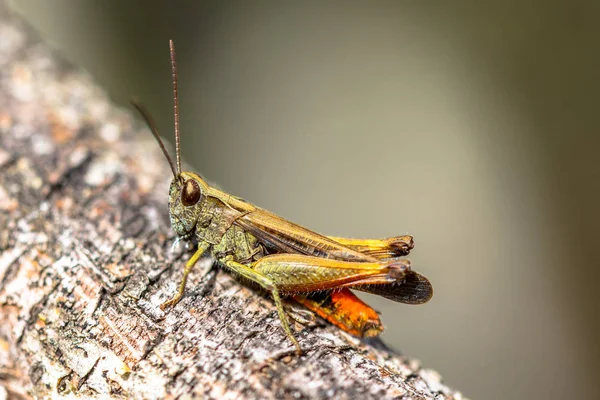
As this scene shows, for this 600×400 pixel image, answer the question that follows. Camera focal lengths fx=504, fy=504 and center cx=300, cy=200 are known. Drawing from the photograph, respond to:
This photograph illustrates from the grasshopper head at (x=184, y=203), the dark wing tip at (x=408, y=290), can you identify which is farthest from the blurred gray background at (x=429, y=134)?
the grasshopper head at (x=184, y=203)

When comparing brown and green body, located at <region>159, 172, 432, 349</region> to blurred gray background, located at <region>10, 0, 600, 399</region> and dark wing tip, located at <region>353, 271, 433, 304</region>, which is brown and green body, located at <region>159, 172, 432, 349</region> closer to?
dark wing tip, located at <region>353, 271, 433, 304</region>

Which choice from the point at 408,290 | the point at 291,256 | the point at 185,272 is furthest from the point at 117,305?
the point at 408,290

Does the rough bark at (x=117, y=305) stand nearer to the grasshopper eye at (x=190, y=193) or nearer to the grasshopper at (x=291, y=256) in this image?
the grasshopper at (x=291, y=256)

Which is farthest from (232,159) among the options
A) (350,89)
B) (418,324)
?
(418,324)

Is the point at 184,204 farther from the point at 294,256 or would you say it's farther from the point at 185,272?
the point at 294,256

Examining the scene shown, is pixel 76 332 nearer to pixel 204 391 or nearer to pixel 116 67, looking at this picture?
pixel 204 391
